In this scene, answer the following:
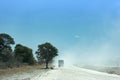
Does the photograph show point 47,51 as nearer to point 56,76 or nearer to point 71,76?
point 71,76

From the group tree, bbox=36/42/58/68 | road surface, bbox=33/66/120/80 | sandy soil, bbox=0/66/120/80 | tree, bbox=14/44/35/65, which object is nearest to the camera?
sandy soil, bbox=0/66/120/80

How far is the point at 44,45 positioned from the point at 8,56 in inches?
528

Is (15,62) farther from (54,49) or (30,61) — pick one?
(30,61)

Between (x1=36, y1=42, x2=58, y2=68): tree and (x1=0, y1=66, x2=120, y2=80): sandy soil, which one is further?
(x1=36, y1=42, x2=58, y2=68): tree

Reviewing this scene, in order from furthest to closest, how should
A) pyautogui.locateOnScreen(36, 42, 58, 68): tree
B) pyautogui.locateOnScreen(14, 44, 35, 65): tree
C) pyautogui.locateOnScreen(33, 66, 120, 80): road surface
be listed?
pyautogui.locateOnScreen(14, 44, 35, 65): tree → pyautogui.locateOnScreen(36, 42, 58, 68): tree → pyautogui.locateOnScreen(33, 66, 120, 80): road surface

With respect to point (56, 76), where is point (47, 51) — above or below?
above

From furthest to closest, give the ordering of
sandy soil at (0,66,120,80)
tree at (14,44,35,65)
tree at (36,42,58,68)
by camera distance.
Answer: tree at (14,44,35,65), tree at (36,42,58,68), sandy soil at (0,66,120,80)

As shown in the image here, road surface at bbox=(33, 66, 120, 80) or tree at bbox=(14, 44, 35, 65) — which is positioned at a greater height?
tree at bbox=(14, 44, 35, 65)

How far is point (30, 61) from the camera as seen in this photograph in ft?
349

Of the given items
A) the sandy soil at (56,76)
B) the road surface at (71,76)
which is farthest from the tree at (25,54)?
the sandy soil at (56,76)

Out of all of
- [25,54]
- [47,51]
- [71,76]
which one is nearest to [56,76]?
[71,76]

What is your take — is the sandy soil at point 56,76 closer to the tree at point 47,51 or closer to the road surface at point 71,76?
the road surface at point 71,76

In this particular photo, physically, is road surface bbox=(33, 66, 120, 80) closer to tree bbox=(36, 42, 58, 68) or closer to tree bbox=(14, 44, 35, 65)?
tree bbox=(36, 42, 58, 68)

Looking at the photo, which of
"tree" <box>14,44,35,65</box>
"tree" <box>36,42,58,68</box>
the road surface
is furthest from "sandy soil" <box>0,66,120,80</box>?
"tree" <box>14,44,35,65</box>
